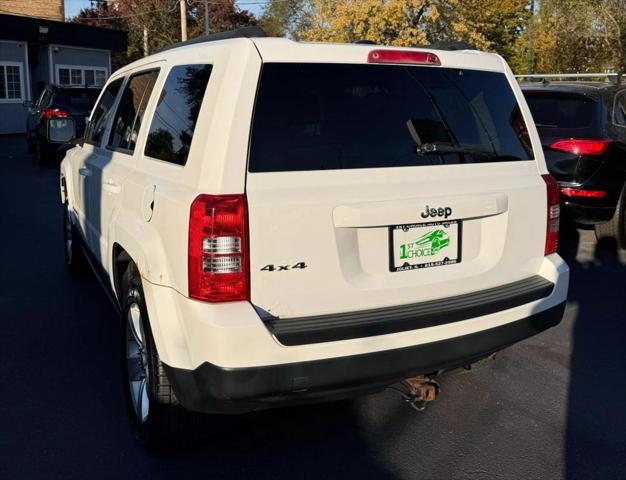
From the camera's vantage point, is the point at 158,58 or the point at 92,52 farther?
the point at 92,52

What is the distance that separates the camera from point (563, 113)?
7285 millimetres

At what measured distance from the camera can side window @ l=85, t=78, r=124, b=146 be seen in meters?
4.83

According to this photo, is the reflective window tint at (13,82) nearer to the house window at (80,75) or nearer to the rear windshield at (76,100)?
the house window at (80,75)

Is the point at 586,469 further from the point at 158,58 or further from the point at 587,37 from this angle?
the point at 587,37

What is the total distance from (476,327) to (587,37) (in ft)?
102

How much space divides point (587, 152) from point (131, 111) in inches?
186

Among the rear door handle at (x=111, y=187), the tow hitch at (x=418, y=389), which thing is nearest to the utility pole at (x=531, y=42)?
the rear door handle at (x=111, y=187)

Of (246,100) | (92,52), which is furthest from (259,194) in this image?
(92,52)

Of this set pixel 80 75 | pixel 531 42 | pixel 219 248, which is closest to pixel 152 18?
pixel 80 75

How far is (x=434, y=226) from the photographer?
3039 mm

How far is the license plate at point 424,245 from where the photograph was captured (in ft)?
9.70

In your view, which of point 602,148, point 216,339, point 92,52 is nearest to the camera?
point 216,339

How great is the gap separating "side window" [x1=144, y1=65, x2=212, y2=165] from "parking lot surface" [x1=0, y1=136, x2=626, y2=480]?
1438 mm

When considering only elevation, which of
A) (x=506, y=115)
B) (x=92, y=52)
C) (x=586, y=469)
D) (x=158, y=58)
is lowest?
(x=586, y=469)
